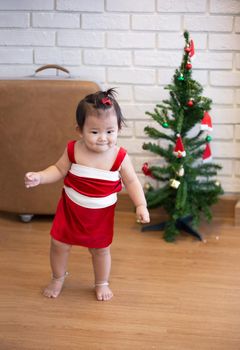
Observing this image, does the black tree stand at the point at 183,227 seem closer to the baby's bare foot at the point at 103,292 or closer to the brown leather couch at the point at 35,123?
the brown leather couch at the point at 35,123

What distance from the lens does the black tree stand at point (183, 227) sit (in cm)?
288

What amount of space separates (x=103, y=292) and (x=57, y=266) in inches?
7.3

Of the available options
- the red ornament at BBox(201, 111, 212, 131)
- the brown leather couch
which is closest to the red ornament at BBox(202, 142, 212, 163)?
the red ornament at BBox(201, 111, 212, 131)

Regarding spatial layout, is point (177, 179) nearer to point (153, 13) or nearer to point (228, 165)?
point (228, 165)

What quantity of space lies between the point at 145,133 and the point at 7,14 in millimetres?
846

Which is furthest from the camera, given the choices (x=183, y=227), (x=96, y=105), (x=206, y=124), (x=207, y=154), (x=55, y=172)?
(x=183, y=227)

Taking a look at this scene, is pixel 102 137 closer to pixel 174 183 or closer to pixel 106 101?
pixel 106 101

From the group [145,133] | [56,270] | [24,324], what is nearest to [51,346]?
[24,324]

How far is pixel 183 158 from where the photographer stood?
2.76m

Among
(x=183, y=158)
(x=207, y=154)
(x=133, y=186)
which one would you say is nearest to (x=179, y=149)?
(x=183, y=158)

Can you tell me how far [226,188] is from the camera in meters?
3.13

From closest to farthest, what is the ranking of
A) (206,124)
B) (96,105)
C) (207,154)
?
(96,105), (206,124), (207,154)

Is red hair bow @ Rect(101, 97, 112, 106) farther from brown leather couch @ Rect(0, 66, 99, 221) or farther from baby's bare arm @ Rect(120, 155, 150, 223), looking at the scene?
brown leather couch @ Rect(0, 66, 99, 221)

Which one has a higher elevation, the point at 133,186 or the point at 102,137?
the point at 102,137
